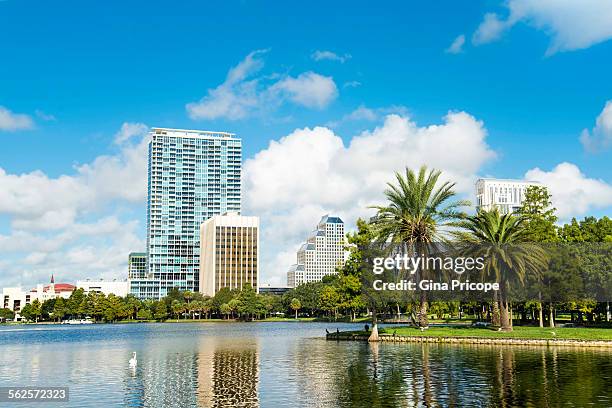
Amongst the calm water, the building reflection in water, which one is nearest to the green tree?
the calm water

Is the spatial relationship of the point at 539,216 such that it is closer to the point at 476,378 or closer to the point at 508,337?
the point at 508,337

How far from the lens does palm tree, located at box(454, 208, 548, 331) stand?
2672 inches

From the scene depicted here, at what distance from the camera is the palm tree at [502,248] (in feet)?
223

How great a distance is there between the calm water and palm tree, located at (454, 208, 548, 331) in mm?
11185

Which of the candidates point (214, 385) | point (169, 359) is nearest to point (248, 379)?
point (214, 385)

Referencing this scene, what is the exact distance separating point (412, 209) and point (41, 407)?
4857 cm

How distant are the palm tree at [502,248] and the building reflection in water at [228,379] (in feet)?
87.8

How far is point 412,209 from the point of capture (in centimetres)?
7175

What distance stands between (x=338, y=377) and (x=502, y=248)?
3503 centimetres

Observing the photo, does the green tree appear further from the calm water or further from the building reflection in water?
the building reflection in water

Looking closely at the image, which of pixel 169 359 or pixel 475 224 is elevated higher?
pixel 475 224

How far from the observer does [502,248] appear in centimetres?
6819

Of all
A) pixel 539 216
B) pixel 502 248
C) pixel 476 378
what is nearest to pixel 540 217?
pixel 539 216

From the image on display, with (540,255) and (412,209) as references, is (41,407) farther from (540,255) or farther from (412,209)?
(540,255)
